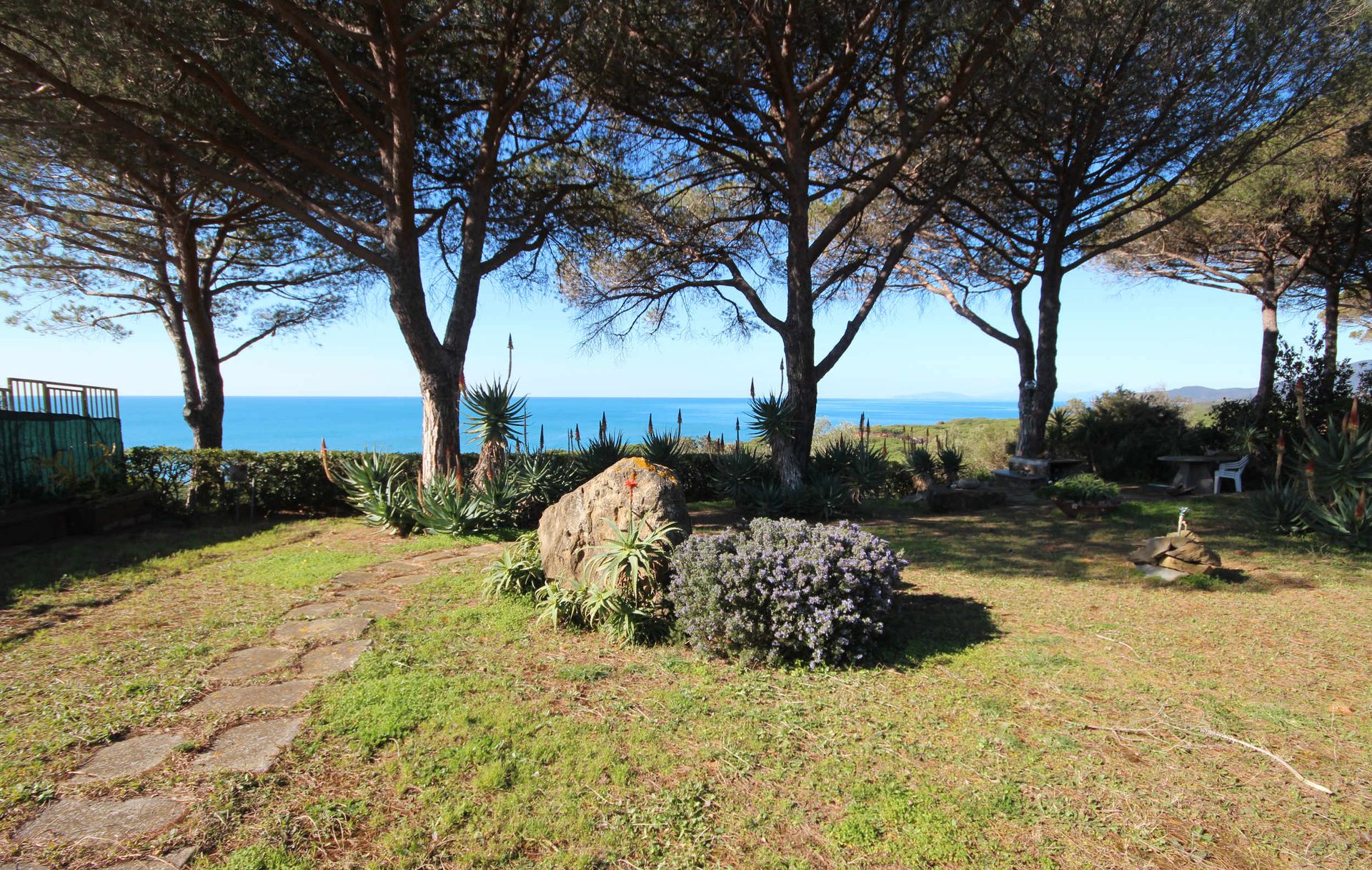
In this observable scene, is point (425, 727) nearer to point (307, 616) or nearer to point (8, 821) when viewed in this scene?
point (8, 821)

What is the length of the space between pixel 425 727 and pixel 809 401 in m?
7.87

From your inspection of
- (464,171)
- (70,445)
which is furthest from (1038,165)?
(70,445)

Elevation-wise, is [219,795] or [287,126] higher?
[287,126]

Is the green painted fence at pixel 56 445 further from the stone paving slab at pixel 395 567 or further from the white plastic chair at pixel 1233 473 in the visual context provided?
the white plastic chair at pixel 1233 473

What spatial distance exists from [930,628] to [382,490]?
6.68 metres

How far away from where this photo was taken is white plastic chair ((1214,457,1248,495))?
395 inches

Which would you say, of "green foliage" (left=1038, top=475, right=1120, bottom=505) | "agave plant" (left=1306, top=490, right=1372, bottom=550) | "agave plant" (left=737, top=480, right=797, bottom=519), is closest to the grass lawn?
"agave plant" (left=1306, top=490, right=1372, bottom=550)

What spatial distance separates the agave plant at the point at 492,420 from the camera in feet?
27.6

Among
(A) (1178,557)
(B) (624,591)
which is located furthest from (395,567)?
(A) (1178,557)

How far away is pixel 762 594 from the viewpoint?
395 centimetres

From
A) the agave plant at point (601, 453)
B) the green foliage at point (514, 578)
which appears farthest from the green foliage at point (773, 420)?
the green foliage at point (514, 578)

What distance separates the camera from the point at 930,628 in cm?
461

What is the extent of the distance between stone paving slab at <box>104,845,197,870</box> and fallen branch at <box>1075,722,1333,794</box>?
362 cm

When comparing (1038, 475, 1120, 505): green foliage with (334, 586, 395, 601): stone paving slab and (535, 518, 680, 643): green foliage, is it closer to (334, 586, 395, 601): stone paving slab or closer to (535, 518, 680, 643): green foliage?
(535, 518, 680, 643): green foliage
